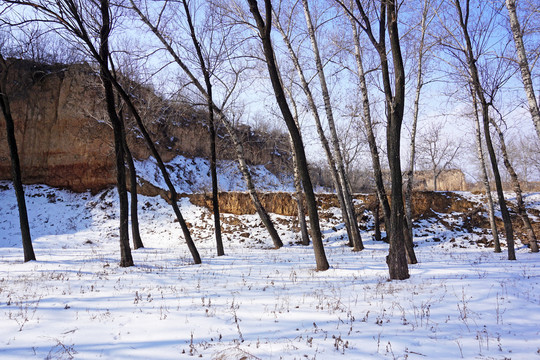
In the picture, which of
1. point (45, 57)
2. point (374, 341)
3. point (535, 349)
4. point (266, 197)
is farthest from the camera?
point (45, 57)

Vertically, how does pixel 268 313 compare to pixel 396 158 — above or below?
below

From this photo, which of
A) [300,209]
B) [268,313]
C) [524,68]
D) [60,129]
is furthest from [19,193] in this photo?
[524,68]

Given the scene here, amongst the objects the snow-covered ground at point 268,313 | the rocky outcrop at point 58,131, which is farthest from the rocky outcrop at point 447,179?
the snow-covered ground at point 268,313

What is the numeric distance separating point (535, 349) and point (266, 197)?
20519 mm

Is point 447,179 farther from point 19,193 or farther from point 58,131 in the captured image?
point 19,193

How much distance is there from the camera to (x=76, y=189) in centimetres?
2450

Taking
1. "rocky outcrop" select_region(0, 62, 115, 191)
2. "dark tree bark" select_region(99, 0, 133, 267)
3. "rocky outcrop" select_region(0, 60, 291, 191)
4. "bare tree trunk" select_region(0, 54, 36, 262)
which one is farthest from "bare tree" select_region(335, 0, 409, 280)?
"rocky outcrop" select_region(0, 62, 115, 191)

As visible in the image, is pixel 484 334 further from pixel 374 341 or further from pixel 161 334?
pixel 161 334

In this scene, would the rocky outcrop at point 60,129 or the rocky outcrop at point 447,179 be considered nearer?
the rocky outcrop at point 60,129

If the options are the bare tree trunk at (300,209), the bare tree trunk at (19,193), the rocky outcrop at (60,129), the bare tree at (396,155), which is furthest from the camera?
the rocky outcrop at (60,129)

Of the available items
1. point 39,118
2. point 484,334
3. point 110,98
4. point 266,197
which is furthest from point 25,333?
point 39,118

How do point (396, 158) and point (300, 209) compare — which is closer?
point (396, 158)

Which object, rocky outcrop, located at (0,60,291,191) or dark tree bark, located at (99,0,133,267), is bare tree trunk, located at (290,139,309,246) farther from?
dark tree bark, located at (99,0,133,267)

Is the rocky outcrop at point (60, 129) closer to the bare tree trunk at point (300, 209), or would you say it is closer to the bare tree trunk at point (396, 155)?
the bare tree trunk at point (300, 209)
